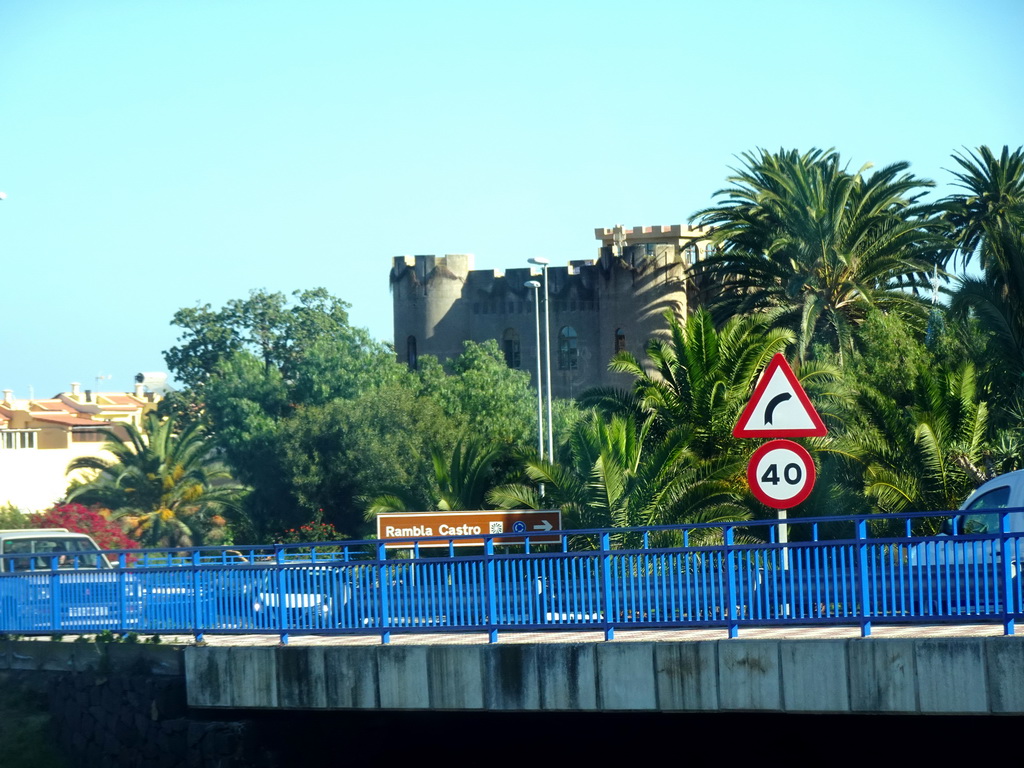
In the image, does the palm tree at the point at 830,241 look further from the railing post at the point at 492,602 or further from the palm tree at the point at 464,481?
the railing post at the point at 492,602

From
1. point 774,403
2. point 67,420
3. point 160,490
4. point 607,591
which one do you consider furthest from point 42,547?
point 67,420

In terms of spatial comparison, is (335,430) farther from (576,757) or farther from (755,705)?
(755,705)

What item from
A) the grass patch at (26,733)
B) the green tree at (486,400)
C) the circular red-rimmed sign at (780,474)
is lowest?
the grass patch at (26,733)

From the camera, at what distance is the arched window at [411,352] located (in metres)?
69.2

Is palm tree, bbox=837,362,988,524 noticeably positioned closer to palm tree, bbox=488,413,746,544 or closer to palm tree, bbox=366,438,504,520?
palm tree, bbox=488,413,746,544

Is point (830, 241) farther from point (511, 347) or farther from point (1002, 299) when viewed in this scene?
point (511, 347)

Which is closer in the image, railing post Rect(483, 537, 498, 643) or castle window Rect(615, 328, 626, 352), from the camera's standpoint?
railing post Rect(483, 537, 498, 643)

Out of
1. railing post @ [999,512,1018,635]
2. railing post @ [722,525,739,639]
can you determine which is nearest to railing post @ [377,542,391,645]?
railing post @ [722,525,739,639]

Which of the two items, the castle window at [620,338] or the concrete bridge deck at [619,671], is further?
the castle window at [620,338]

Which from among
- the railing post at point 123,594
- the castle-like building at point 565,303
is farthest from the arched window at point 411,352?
the railing post at point 123,594

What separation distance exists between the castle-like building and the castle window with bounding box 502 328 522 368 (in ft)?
0.16

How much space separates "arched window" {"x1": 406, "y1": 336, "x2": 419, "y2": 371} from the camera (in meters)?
69.2

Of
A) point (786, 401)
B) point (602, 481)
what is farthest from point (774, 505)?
point (602, 481)

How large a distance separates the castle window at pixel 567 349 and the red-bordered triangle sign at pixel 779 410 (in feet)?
180
